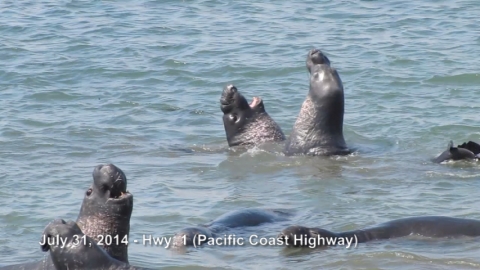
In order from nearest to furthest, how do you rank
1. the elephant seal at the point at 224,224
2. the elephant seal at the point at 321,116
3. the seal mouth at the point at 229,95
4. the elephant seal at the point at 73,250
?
the elephant seal at the point at 73,250 < the elephant seal at the point at 224,224 < the elephant seal at the point at 321,116 < the seal mouth at the point at 229,95

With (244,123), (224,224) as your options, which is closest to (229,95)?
(244,123)

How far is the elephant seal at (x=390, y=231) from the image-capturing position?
27.5 feet

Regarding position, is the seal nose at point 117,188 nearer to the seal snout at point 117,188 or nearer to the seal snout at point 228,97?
the seal snout at point 117,188

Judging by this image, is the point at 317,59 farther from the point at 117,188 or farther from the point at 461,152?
the point at 117,188

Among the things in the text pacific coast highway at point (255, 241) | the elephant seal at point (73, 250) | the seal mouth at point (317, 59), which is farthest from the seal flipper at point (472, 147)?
the elephant seal at point (73, 250)

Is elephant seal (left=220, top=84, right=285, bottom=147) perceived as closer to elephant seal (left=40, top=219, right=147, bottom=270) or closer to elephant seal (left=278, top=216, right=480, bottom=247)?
elephant seal (left=278, top=216, right=480, bottom=247)

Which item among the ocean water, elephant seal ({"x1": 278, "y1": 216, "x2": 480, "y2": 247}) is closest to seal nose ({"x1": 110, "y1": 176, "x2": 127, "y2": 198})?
the ocean water

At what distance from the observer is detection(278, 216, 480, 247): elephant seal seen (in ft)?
27.5

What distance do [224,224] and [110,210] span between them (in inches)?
69.5

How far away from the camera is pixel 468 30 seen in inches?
757

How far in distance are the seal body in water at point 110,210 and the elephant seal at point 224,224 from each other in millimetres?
1204

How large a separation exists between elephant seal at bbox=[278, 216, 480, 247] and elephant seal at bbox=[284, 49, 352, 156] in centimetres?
323

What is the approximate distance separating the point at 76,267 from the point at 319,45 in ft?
41.6

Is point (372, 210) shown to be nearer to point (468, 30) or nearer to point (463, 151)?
point (463, 151)
